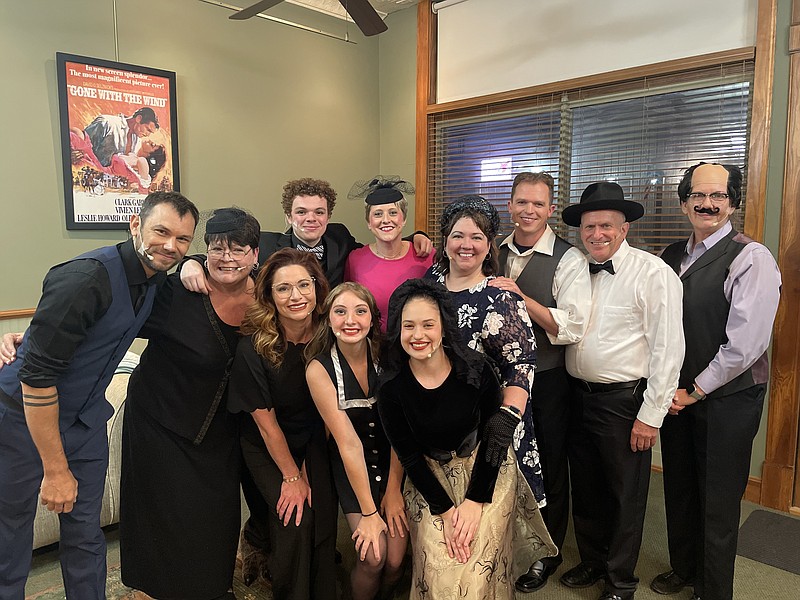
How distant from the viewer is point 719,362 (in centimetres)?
216

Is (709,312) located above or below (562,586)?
above

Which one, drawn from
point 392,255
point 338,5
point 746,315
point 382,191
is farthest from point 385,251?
point 338,5

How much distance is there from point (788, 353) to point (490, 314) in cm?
197

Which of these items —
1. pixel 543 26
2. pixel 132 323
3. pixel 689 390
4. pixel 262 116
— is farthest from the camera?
pixel 262 116

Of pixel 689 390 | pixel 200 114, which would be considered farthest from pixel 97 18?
pixel 689 390

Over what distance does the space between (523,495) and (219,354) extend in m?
1.20

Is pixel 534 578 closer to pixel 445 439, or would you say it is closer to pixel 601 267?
pixel 445 439

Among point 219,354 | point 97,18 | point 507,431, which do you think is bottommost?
point 507,431

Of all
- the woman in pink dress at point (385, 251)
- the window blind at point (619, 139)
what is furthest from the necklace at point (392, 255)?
the window blind at point (619, 139)

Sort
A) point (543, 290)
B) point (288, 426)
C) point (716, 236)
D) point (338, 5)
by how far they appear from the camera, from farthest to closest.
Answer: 1. point (338, 5)
2. point (543, 290)
3. point (716, 236)
4. point (288, 426)

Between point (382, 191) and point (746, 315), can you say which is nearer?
point (746, 315)

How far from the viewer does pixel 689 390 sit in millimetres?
2254

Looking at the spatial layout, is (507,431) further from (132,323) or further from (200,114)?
(200,114)

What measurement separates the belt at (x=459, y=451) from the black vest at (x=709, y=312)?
0.93m
